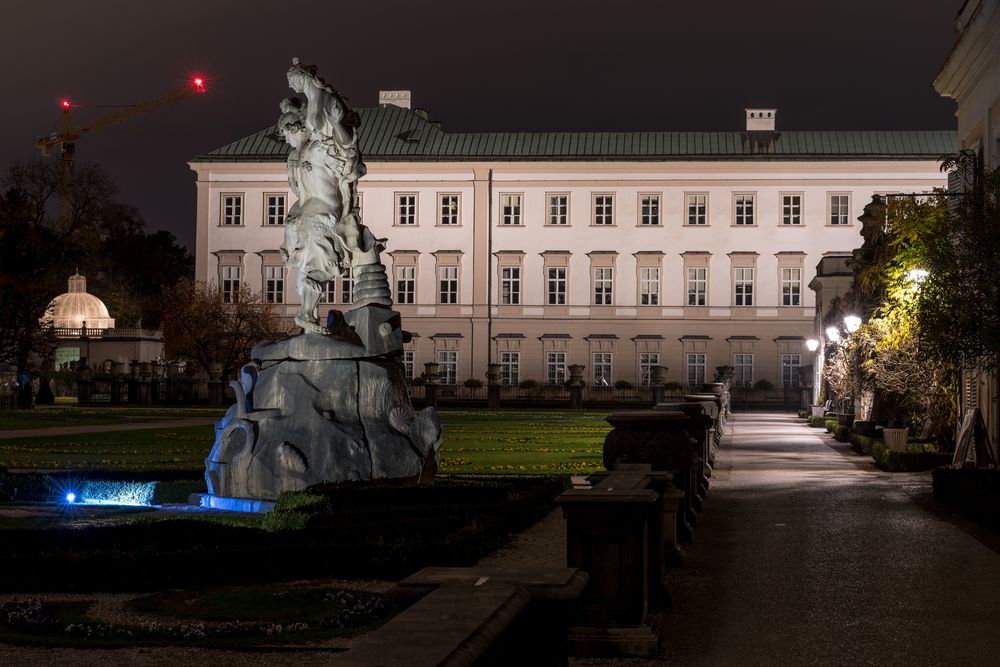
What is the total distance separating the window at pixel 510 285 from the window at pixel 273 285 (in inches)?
449

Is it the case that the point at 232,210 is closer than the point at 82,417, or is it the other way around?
the point at 82,417

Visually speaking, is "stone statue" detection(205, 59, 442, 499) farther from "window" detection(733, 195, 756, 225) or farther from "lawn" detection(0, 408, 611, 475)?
"window" detection(733, 195, 756, 225)

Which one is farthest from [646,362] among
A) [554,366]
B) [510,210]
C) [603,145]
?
[603,145]

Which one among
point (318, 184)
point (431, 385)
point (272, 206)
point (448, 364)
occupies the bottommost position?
point (431, 385)

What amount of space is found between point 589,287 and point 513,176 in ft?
22.4

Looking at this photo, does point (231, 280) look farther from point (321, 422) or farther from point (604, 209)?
point (321, 422)

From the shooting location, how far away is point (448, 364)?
6994 cm

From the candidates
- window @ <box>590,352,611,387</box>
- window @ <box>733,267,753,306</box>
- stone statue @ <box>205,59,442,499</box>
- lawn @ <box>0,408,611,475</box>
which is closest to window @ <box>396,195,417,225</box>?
window @ <box>590,352,611,387</box>

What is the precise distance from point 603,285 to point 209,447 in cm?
4555

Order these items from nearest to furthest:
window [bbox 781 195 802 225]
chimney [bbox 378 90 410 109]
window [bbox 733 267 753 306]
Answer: window [bbox 781 195 802 225], window [bbox 733 267 753 306], chimney [bbox 378 90 410 109]

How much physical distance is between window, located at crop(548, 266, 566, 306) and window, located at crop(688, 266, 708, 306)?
6.40 metres

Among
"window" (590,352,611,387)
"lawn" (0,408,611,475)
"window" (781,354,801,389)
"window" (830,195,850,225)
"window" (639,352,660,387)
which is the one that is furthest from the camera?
"window" (590,352,611,387)

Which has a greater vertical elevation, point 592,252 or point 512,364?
point 592,252

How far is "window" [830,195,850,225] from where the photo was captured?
68500 millimetres
